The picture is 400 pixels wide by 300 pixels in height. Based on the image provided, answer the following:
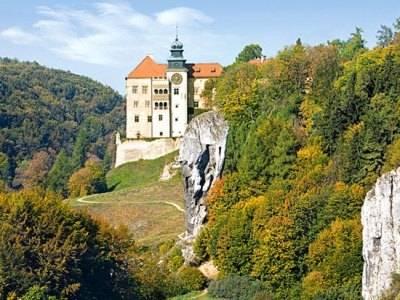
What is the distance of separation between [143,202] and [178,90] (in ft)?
56.1

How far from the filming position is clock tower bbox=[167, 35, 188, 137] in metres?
85.0

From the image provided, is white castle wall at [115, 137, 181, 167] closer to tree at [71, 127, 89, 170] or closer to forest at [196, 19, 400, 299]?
tree at [71, 127, 89, 170]

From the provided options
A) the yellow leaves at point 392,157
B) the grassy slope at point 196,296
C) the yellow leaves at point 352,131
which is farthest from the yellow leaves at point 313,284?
the yellow leaves at point 352,131

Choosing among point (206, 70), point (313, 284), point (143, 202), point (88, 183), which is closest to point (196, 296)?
point (313, 284)

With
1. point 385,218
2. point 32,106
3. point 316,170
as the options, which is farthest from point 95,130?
point 385,218

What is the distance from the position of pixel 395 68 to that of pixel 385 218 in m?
16.1

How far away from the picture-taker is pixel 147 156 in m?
85.9

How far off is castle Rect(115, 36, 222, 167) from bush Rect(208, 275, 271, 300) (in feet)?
127

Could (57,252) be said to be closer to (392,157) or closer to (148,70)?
(392,157)

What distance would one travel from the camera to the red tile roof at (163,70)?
8631 cm

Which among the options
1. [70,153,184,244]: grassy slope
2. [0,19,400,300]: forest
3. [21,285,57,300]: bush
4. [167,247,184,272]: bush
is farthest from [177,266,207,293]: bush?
[70,153,184,244]: grassy slope

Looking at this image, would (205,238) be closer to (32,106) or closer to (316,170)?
(316,170)

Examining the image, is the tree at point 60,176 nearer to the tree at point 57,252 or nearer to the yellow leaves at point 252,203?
the yellow leaves at point 252,203

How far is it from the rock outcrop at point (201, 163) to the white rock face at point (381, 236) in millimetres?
18221
